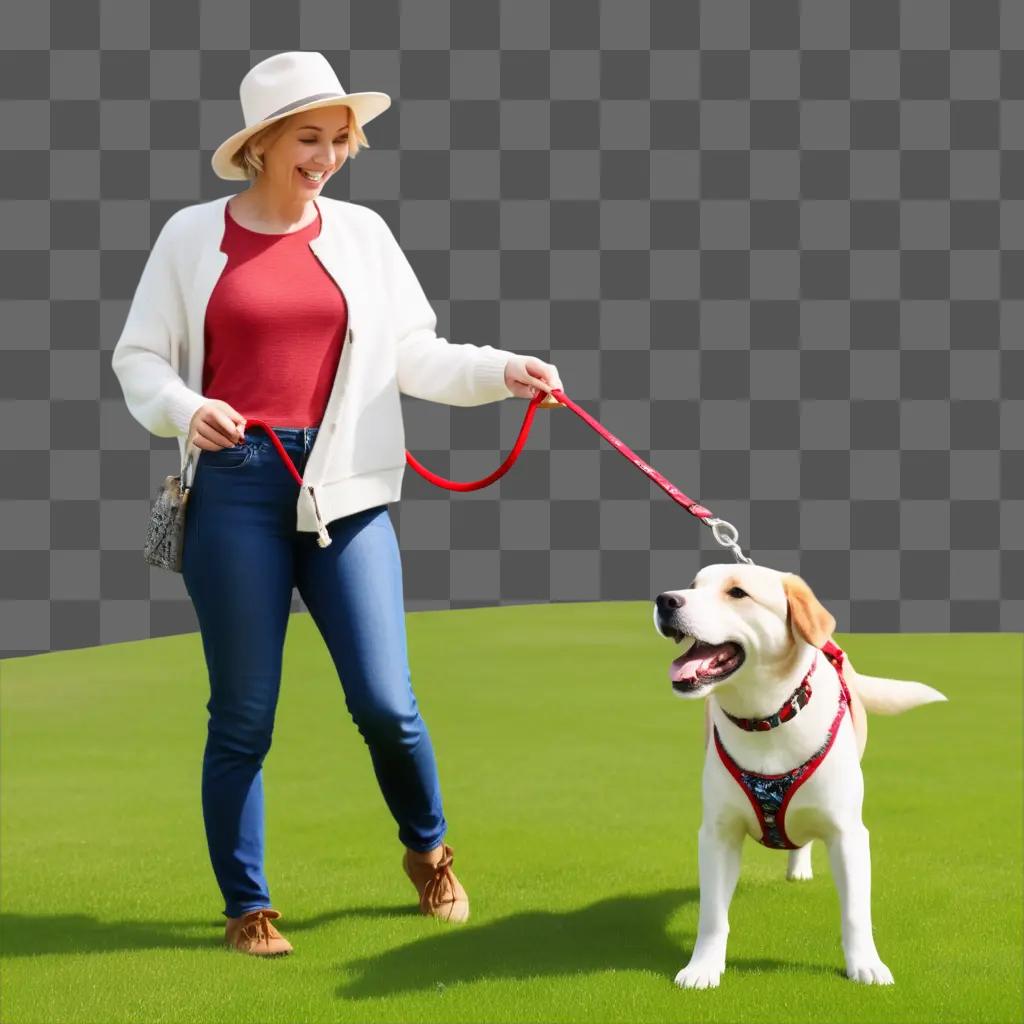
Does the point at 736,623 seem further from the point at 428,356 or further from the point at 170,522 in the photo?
the point at 170,522

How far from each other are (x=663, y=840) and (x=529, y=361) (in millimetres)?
1741

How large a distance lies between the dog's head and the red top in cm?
105

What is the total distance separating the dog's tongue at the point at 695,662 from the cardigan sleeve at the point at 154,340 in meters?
1.27

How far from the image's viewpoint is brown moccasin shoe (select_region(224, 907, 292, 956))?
3.74 meters

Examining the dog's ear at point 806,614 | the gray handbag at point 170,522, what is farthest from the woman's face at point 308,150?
the dog's ear at point 806,614

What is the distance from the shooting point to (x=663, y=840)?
191 inches

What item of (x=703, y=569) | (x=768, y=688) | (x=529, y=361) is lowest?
(x=768, y=688)

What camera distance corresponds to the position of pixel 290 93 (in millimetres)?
3625

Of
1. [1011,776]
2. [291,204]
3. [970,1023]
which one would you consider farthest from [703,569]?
[1011,776]

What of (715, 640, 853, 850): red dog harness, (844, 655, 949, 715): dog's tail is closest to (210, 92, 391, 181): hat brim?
(715, 640, 853, 850): red dog harness

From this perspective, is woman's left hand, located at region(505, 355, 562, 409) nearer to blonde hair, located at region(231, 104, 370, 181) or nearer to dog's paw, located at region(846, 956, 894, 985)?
blonde hair, located at region(231, 104, 370, 181)

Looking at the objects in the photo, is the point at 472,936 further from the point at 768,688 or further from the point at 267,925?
the point at 768,688

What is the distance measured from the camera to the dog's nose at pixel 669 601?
3139mm

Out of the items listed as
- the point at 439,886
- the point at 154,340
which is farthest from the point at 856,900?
the point at 154,340
